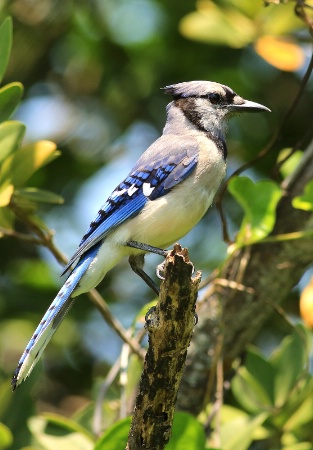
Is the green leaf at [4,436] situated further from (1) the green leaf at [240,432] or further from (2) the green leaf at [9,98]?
(2) the green leaf at [9,98]

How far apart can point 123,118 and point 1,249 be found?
1128mm

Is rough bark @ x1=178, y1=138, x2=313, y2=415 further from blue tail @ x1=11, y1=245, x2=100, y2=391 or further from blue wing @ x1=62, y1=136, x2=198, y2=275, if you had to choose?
blue tail @ x1=11, y1=245, x2=100, y2=391

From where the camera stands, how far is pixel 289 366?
12.9 ft

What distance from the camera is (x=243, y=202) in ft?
12.6

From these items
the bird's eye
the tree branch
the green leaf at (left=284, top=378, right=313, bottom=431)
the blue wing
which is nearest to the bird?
the blue wing

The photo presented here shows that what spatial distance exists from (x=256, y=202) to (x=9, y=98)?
114cm

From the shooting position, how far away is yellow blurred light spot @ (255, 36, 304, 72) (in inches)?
177

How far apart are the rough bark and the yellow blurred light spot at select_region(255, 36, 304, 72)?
0.49 metres

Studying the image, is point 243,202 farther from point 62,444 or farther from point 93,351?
point 93,351

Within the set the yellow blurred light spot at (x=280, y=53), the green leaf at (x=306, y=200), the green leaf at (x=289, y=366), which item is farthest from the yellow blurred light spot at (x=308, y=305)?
the yellow blurred light spot at (x=280, y=53)

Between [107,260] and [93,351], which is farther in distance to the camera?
[93,351]

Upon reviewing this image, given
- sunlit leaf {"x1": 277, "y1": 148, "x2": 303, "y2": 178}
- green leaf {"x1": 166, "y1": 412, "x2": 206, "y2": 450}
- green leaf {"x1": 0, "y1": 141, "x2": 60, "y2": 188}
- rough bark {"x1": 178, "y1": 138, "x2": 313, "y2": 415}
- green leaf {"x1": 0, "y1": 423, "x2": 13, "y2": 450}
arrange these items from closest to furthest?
green leaf {"x1": 166, "y1": 412, "x2": 206, "y2": 450}, green leaf {"x1": 0, "y1": 423, "x2": 13, "y2": 450}, green leaf {"x1": 0, "y1": 141, "x2": 60, "y2": 188}, rough bark {"x1": 178, "y1": 138, "x2": 313, "y2": 415}, sunlit leaf {"x1": 277, "y1": 148, "x2": 303, "y2": 178}

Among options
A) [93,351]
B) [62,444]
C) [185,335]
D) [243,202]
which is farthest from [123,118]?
[185,335]

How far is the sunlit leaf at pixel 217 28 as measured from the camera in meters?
4.50
